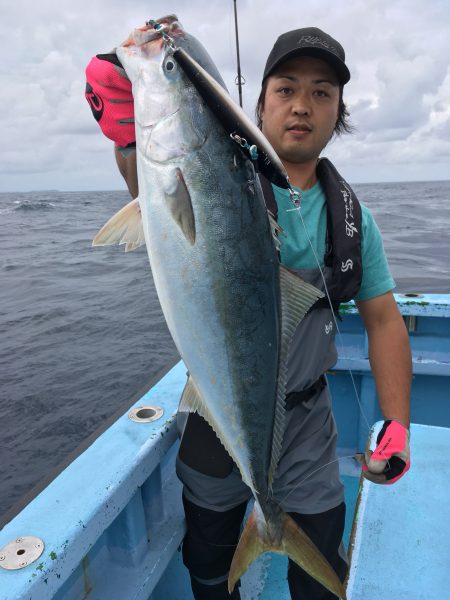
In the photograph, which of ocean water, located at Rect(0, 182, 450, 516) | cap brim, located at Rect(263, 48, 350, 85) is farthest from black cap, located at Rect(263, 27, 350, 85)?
ocean water, located at Rect(0, 182, 450, 516)

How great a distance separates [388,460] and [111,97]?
6.58 ft

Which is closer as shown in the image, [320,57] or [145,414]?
[320,57]

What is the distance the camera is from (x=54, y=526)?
1870mm

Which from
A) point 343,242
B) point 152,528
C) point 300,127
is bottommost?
point 152,528

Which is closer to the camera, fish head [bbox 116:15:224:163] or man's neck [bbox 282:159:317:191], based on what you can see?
fish head [bbox 116:15:224:163]

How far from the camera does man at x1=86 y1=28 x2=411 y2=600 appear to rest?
2.25m

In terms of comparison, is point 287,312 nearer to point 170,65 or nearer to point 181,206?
point 181,206

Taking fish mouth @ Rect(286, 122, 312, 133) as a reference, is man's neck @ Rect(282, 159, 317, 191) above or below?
below

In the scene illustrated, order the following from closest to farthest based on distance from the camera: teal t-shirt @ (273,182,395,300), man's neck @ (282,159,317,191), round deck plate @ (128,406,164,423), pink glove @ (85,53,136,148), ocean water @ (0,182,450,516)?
pink glove @ (85,53,136,148) < teal t-shirt @ (273,182,395,300) < man's neck @ (282,159,317,191) < round deck plate @ (128,406,164,423) < ocean water @ (0,182,450,516)

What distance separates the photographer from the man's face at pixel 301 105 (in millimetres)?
2258

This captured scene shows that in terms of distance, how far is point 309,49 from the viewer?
7.20 ft

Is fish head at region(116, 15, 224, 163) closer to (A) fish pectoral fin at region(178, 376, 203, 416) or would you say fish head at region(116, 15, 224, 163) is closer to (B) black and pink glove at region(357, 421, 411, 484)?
(A) fish pectoral fin at region(178, 376, 203, 416)

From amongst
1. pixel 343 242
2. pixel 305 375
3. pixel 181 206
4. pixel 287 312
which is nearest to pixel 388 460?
pixel 305 375

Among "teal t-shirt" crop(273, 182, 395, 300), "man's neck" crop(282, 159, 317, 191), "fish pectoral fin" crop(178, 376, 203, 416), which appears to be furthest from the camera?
"man's neck" crop(282, 159, 317, 191)
